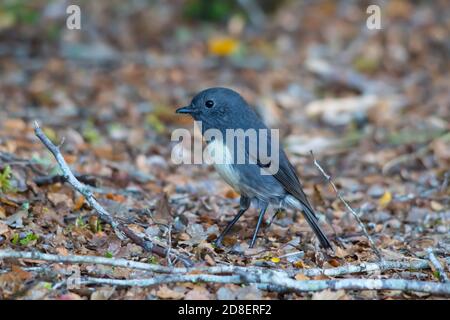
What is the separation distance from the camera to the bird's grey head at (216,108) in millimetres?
5547

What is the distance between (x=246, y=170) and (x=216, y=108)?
0.63 m

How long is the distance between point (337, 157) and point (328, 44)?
11.6 feet

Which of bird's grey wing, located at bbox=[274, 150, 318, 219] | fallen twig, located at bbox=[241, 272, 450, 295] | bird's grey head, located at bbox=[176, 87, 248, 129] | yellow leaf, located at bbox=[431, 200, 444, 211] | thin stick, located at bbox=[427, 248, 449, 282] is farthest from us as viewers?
yellow leaf, located at bbox=[431, 200, 444, 211]

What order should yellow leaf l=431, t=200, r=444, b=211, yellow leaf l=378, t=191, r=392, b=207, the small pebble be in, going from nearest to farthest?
yellow leaf l=431, t=200, r=444, b=211 → yellow leaf l=378, t=191, r=392, b=207 → the small pebble

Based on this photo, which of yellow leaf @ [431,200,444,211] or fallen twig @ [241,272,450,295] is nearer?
fallen twig @ [241,272,450,295]

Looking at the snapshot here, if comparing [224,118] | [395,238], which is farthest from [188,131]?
[395,238]

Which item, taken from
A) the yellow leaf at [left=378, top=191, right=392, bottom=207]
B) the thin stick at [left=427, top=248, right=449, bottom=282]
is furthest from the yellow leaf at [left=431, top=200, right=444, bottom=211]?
the thin stick at [left=427, top=248, right=449, bottom=282]

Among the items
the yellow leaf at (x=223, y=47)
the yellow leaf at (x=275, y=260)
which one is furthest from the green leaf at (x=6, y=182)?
the yellow leaf at (x=223, y=47)

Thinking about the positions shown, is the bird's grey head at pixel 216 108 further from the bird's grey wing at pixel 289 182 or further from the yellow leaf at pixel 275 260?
the yellow leaf at pixel 275 260

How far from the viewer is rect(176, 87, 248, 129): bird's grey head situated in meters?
5.55

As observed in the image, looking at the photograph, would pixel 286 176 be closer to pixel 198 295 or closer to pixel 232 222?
pixel 232 222

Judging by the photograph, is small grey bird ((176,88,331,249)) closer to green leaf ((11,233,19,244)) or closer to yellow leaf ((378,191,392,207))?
yellow leaf ((378,191,392,207))

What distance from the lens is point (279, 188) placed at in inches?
214

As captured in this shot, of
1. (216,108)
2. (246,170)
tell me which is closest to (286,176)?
(246,170)
